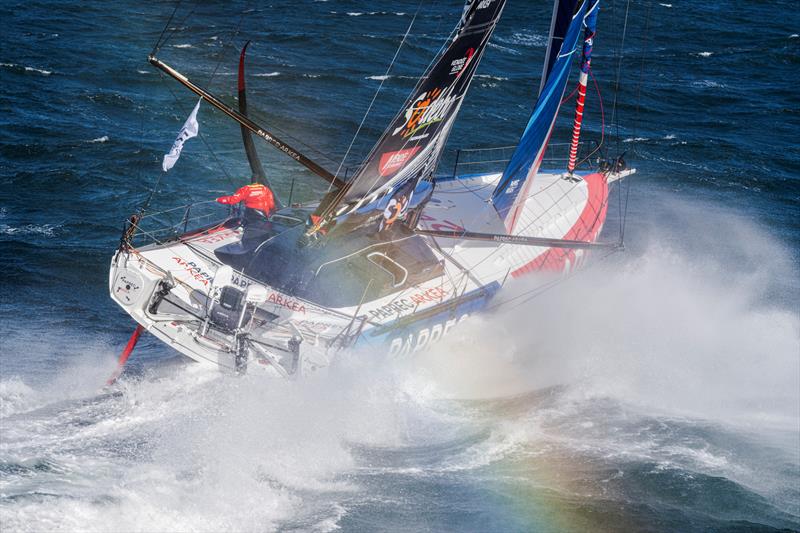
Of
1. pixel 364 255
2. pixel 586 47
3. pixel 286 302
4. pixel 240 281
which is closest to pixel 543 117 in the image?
pixel 586 47

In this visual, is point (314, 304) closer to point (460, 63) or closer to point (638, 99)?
point (460, 63)

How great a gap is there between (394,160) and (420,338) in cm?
281

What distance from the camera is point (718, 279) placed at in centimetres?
2038

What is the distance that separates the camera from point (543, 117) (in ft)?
55.9

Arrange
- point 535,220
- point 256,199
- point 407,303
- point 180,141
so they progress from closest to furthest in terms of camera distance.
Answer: point 180,141
point 407,303
point 256,199
point 535,220

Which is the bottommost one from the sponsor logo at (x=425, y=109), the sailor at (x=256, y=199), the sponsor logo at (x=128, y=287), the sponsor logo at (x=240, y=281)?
the sponsor logo at (x=128, y=287)

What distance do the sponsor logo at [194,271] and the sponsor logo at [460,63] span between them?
190 inches

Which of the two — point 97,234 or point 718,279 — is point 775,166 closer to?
point 718,279

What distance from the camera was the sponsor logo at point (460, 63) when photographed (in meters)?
14.3

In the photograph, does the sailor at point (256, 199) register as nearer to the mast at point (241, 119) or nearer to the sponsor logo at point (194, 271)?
the mast at point (241, 119)

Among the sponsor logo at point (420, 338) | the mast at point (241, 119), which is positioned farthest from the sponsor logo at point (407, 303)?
the mast at point (241, 119)

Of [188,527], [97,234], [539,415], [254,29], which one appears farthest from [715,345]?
[254,29]

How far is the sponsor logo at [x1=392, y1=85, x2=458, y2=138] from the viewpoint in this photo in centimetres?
1451

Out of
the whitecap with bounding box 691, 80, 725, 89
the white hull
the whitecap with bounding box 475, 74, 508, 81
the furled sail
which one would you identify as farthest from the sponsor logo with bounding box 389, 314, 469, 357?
the whitecap with bounding box 691, 80, 725, 89
